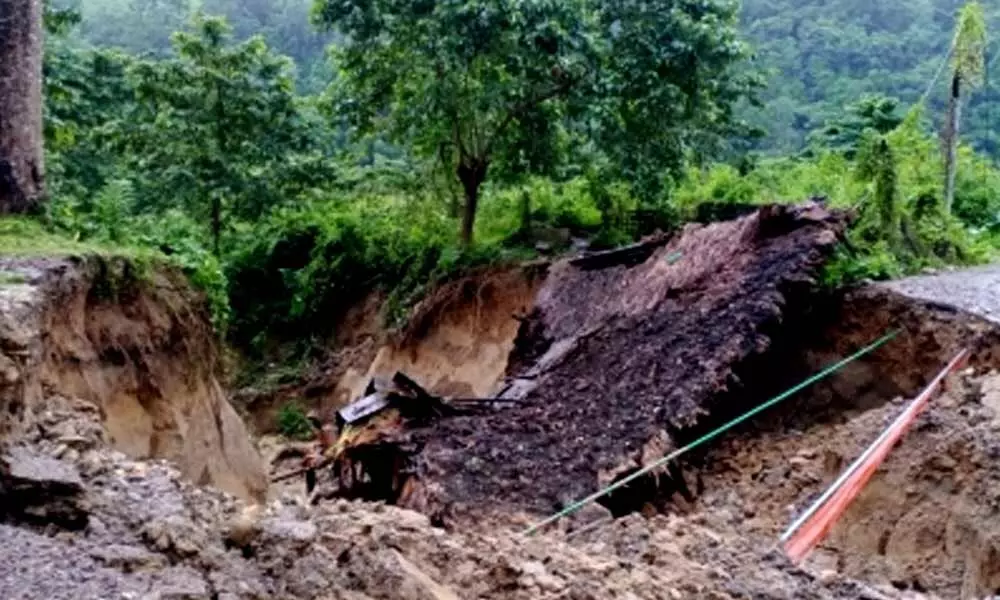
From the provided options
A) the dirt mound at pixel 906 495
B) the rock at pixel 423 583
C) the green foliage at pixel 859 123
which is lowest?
the dirt mound at pixel 906 495

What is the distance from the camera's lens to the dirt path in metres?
8.88

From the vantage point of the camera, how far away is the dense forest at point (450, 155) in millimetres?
12273

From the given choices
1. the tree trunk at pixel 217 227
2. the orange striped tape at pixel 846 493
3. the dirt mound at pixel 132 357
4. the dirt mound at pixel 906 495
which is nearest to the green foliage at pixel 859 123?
the tree trunk at pixel 217 227

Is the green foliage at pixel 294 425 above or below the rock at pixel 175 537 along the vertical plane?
below

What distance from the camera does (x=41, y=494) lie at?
13.3ft

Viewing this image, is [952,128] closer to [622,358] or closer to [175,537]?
[622,358]

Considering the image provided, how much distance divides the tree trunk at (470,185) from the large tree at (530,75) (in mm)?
19

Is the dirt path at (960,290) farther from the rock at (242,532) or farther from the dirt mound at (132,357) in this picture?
the rock at (242,532)

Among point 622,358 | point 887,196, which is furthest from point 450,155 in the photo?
point 622,358

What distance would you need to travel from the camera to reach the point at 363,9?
12.7 metres

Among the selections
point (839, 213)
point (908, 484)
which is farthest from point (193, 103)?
point (908, 484)

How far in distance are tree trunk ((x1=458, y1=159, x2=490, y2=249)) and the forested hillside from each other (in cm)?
2089

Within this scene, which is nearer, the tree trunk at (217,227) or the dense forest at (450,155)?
the dense forest at (450,155)

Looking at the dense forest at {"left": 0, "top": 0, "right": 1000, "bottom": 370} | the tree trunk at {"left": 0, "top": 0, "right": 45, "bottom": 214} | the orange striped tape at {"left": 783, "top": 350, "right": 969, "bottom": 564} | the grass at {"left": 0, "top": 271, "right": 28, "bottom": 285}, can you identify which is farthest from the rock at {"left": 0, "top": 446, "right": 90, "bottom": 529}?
the tree trunk at {"left": 0, "top": 0, "right": 45, "bottom": 214}
